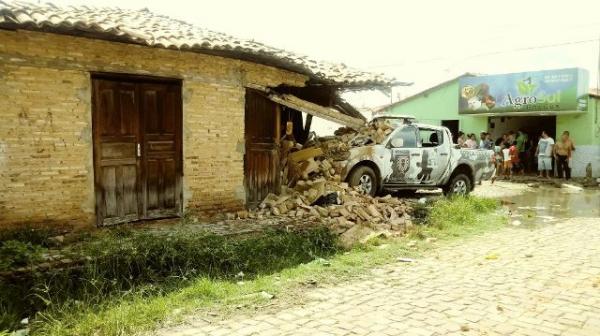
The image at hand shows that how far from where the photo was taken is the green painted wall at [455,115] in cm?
1834

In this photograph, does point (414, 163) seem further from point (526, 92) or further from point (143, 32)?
point (526, 92)

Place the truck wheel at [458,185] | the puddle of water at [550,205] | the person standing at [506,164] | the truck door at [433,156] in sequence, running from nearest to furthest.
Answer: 1. the puddle of water at [550,205]
2. the truck door at [433,156]
3. the truck wheel at [458,185]
4. the person standing at [506,164]

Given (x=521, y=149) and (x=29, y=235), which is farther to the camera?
(x=521, y=149)

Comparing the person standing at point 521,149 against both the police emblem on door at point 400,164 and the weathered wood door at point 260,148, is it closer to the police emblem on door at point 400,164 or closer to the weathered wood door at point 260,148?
the police emblem on door at point 400,164

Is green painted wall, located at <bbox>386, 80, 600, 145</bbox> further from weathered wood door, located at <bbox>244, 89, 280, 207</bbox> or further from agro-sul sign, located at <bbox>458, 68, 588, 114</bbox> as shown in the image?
weathered wood door, located at <bbox>244, 89, 280, 207</bbox>

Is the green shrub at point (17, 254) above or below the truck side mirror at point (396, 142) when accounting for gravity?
below

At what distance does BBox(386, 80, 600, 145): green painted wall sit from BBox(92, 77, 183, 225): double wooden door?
17.0 meters

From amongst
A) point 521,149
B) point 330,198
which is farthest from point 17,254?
point 521,149

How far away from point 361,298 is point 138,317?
2.29 meters

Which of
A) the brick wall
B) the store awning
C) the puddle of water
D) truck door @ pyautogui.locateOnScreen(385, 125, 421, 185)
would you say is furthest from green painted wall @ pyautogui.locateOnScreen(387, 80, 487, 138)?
the brick wall

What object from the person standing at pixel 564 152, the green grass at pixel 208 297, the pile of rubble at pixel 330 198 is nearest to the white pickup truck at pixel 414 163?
the pile of rubble at pixel 330 198

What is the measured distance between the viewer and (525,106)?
1894cm

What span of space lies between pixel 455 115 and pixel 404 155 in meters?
12.7

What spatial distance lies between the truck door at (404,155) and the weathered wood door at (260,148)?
2.92 meters
